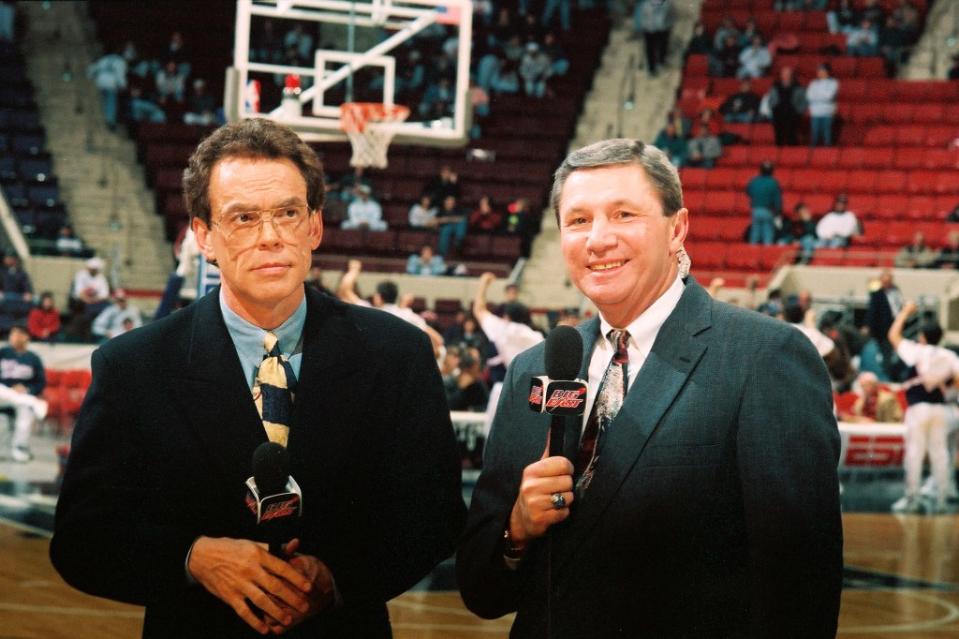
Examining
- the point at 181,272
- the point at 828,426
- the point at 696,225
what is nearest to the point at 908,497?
the point at 181,272

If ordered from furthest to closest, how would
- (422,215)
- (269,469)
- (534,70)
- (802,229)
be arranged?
(534,70)
(422,215)
(802,229)
(269,469)

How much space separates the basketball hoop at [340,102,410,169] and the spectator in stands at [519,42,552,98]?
12460mm

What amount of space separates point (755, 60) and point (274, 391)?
861 inches

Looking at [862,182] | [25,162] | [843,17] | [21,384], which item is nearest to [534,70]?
[843,17]

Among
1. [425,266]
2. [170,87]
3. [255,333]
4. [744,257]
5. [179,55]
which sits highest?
[179,55]

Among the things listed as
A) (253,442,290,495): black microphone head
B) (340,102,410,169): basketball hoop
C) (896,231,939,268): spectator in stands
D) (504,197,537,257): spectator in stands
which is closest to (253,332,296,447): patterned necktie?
(253,442,290,495): black microphone head

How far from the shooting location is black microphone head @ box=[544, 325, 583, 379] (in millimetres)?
2752

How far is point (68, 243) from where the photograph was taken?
2002 centimetres

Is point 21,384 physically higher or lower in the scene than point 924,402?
lower

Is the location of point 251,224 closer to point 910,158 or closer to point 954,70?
point 910,158

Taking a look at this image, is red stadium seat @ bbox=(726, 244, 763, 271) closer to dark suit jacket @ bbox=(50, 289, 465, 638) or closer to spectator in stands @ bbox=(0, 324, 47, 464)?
spectator in stands @ bbox=(0, 324, 47, 464)

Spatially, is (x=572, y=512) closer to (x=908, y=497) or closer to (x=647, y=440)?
(x=647, y=440)

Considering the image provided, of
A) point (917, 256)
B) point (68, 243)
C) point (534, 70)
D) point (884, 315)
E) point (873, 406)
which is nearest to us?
point (873, 406)

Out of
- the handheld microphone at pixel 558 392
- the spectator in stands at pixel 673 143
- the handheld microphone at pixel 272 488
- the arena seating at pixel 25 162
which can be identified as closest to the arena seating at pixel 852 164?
the spectator in stands at pixel 673 143
